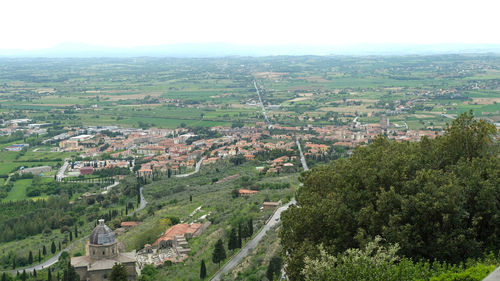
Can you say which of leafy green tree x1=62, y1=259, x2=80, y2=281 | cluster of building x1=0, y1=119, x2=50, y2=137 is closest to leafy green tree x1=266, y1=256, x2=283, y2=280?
leafy green tree x1=62, y1=259, x2=80, y2=281

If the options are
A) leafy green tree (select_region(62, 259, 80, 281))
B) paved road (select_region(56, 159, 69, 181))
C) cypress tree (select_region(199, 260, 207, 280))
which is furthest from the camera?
paved road (select_region(56, 159, 69, 181))

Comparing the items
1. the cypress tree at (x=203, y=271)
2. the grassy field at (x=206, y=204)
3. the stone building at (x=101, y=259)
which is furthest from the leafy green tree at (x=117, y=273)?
the cypress tree at (x=203, y=271)

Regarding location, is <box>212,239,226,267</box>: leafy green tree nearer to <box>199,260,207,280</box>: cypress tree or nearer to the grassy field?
the grassy field

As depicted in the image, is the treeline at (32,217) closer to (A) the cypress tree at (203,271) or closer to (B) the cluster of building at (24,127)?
(A) the cypress tree at (203,271)

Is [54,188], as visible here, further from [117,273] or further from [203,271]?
[117,273]

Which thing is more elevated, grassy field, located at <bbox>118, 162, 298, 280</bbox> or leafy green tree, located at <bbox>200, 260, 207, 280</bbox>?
leafy green tree, located at <bbox>200, 260, 207, 280</bbox>

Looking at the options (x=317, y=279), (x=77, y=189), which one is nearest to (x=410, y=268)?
(x=317, y=279)

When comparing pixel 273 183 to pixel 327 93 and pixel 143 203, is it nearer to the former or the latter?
pixel 143 203
